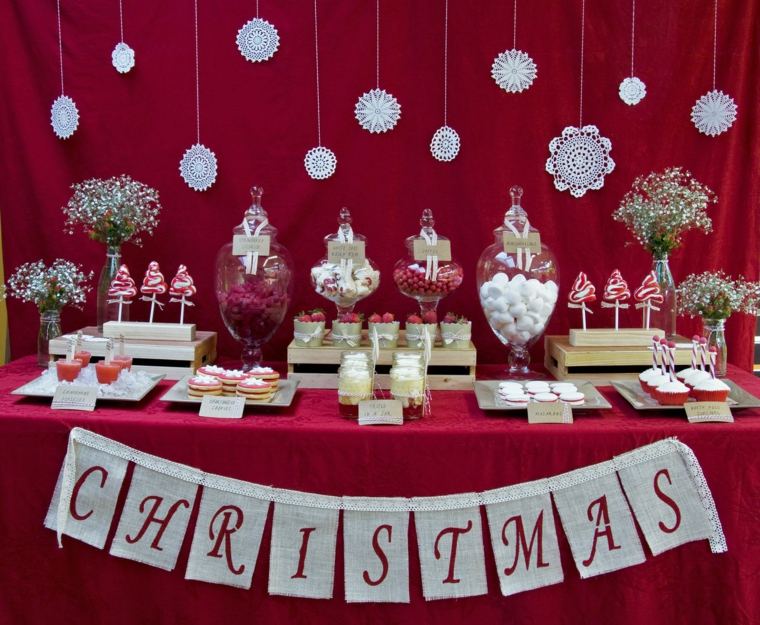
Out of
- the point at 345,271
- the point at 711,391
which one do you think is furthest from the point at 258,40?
the point at 711,391

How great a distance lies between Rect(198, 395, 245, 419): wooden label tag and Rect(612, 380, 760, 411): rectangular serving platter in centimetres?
→ 105

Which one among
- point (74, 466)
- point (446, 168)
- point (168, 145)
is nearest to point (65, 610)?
point (74, 466)

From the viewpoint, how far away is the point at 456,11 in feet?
8.45

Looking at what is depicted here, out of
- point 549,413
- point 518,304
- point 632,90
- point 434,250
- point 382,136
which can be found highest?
point 632,90

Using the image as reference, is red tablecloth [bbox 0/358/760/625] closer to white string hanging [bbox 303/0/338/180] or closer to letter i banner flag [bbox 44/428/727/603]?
letter i banner flag [bbox 44/428/727/603]

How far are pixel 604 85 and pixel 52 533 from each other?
7.37ft

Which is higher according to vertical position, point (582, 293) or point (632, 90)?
point (632, 90)

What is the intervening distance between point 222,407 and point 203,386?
0.33ft

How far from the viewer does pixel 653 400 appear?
6.55ft

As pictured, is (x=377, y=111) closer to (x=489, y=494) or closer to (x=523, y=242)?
(x=523, y=242)

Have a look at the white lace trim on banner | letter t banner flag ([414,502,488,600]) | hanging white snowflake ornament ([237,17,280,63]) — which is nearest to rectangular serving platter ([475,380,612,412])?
the white lace trim on banner

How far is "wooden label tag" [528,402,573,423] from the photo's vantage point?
1.88 meters

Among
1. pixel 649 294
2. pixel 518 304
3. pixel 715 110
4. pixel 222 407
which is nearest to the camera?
pixel 222 407

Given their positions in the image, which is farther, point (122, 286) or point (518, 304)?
point (122, 286)
